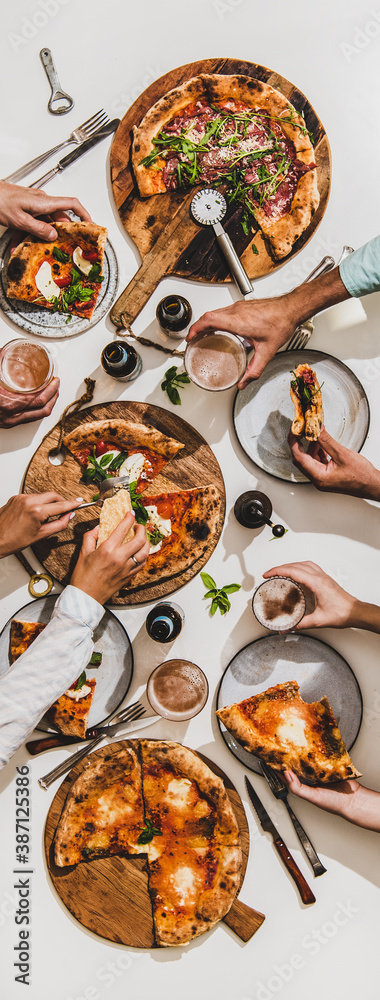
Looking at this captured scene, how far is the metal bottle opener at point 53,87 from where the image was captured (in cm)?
319

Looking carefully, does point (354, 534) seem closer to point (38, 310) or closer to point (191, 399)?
point (191, 399)

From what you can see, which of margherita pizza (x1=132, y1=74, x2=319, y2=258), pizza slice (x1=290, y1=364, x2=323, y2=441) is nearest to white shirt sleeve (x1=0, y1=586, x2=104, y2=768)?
pizza slice (x1=290, y1=364, x2=323, y2=441)

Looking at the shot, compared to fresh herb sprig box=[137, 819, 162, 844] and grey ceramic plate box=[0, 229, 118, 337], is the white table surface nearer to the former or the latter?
grey ceramic plate box=[0, 229, 118, 337]

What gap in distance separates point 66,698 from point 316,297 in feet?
7.44

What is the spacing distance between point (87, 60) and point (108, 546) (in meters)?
2.58

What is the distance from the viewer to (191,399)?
123 inches

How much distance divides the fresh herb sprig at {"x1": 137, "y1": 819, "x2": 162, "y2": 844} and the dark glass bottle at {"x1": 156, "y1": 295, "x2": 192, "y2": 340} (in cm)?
242

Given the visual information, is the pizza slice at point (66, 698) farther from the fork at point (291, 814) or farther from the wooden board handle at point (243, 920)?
the wooden board handle at point (243, 920)

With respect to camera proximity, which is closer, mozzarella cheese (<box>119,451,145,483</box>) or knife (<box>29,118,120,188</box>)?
mozzarella cheese (<box>119,451,145,483</box>)

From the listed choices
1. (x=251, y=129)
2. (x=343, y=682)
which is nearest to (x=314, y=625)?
Answer: (x=343, y=682)

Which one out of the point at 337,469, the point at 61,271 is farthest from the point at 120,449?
the point at 337,469

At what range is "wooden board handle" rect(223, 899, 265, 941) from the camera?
117 inches

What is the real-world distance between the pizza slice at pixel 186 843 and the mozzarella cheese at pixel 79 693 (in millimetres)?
379

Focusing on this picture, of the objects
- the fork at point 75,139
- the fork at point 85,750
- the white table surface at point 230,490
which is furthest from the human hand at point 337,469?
the fork at point 75,139
